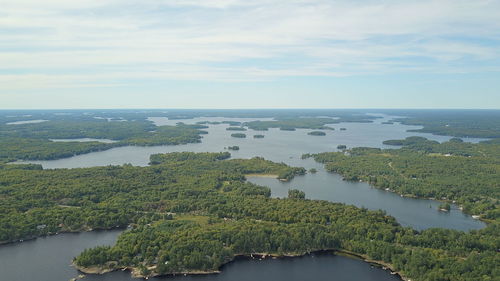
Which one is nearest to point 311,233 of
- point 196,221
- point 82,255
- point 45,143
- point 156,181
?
point 196,221

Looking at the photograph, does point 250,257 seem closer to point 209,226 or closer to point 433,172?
point 209,226

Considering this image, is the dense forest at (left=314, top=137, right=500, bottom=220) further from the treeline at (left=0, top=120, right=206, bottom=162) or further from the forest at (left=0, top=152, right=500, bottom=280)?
the treeline at (left=0, top=120, right=206, bottom=162)

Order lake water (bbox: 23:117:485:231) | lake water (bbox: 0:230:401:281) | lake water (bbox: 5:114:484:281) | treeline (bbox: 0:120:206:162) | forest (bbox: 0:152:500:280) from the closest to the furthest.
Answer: lake water (bbox: 0:230:401:281) < lake water (bbox: 5:114:484:281) < forest (bbox: 0:152:500:280) < lake water (bbox: 23:117:485:231) < treeline (bbox: 0:120:206:162)

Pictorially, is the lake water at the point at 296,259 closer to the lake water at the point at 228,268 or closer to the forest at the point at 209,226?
the lake water at the point at 228,268

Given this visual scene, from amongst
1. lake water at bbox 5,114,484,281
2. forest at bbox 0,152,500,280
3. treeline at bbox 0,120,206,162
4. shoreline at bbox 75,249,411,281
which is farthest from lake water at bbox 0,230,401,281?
treeline at bbox 0,120,206,162

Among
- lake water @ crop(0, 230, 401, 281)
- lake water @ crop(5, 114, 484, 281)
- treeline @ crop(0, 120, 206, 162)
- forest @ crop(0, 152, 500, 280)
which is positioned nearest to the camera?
lake water @ crop(0, 230, 401, 281)

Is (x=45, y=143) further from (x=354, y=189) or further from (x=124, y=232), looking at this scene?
(x=354, y=189)

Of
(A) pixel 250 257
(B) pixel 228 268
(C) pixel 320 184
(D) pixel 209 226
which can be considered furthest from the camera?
(C) pixel 320 184

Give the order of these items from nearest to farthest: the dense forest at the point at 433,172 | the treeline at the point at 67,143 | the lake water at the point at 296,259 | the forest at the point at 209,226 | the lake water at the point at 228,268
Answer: the lake water at the point at 228,268 < the lake water at the point at 296,259 < the forest at the point at 209,226 < the dense forest at the point at 433,172 < the treeline at the point at 67,143

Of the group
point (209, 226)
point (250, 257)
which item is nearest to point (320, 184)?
point (209, 226)

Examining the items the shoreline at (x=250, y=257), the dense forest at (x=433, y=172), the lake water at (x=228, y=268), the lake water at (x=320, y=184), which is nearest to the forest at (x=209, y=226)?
the shoreline at (x=250, y=257)
